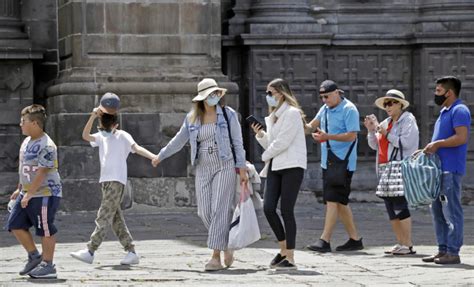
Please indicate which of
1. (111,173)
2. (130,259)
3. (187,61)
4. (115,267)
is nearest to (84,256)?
(115,267)

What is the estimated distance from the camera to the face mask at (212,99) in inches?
495

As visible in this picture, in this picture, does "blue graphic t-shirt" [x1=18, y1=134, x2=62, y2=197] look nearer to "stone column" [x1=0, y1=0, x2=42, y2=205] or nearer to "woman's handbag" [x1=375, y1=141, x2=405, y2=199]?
"woman's handbag" [x1=375, y1=141, x2=405, y2=199]

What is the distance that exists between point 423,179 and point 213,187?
6.34 feet

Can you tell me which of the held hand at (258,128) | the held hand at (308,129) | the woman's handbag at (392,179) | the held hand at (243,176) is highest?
the held hand at (258,128)

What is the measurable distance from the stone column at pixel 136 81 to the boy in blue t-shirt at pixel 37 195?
6.00 meters

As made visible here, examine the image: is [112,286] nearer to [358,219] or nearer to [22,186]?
[22,186]

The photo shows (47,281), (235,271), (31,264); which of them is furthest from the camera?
(235,271)

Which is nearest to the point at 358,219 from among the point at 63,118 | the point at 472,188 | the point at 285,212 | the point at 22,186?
the point at 472,188

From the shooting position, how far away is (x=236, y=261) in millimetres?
13156

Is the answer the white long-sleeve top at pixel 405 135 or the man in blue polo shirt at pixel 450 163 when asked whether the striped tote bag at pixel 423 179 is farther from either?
the white long-sleeve top at pixel 405 135

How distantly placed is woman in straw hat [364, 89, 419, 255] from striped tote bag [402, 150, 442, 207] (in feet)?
2.36

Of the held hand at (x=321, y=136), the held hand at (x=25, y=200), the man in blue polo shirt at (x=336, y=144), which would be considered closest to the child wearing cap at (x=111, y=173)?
the held hand at (x=25, y=200)

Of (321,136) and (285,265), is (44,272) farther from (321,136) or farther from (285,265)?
(321,136)

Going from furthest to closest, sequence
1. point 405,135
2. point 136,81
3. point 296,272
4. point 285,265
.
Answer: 1. point 136,81
2. point 405,135
3. point 285,265
4. point 296,272
